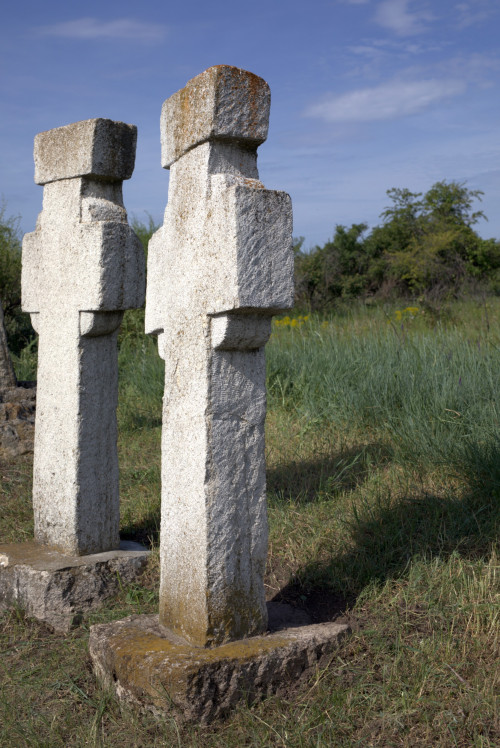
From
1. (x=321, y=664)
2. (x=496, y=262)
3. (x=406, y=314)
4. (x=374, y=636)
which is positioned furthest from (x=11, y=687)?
(x=496, y=262)

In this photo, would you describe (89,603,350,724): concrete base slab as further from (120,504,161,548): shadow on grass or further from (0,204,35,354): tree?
(0,204,35,354): tree

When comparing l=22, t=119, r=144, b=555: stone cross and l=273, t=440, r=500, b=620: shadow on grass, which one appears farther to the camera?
l=22, t=119, r=144, b=555: stone cross

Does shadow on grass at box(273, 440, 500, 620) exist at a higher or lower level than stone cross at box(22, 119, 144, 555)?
lower

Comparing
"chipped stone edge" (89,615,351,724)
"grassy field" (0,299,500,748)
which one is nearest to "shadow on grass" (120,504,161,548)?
"grassy field" (0,299,500,748)

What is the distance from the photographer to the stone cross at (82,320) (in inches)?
143

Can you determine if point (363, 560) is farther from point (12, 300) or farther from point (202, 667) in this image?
point (12, 300)

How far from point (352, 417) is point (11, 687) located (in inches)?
135

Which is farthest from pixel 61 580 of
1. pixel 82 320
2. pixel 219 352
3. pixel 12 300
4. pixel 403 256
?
pixel 403 256

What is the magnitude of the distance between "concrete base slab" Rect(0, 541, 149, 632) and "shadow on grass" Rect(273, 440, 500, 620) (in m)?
0.90

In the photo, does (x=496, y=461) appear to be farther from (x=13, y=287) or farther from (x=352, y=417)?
(x=13, y=287)

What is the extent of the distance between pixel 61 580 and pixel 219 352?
5.54ft

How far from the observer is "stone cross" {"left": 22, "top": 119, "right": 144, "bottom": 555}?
11.9 feet

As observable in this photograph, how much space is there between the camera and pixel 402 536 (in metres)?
3.65

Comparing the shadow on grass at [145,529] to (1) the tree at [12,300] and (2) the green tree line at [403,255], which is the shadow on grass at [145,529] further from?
(2) the green tree line at [403,255]
